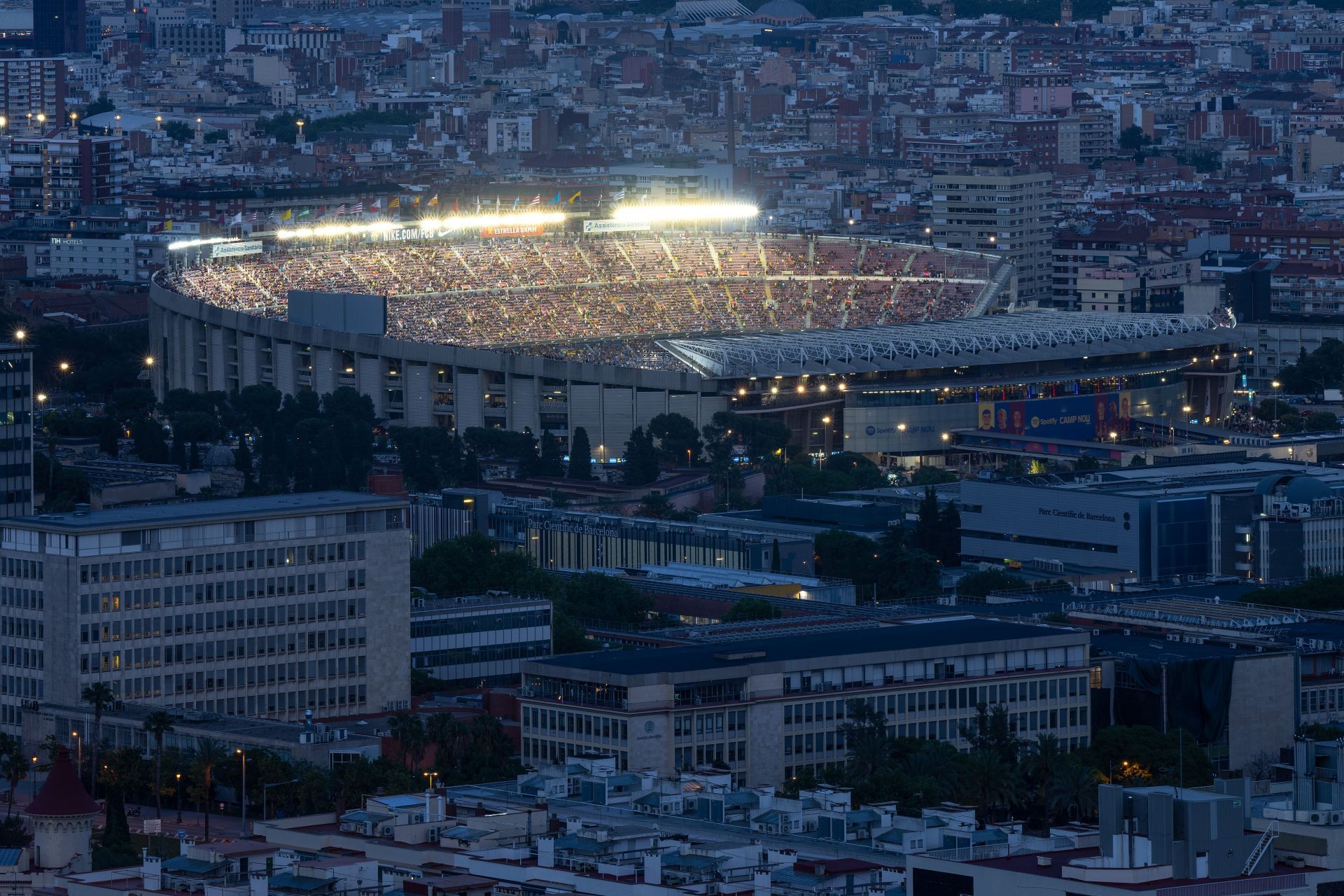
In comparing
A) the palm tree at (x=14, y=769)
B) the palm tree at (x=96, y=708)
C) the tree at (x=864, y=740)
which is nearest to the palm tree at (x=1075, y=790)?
the tree at (x=864, y=740)

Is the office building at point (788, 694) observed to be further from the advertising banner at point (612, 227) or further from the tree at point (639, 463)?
the advertising banner at point (612, 227)

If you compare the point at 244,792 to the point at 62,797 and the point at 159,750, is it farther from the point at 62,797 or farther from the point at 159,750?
the point at 62,797

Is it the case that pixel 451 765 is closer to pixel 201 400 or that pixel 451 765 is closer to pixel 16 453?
pixel 16 453

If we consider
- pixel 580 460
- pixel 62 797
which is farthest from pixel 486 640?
pixel 580 460

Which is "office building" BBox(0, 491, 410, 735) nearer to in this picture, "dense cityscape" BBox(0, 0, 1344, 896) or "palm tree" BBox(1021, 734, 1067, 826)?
"dense cityscape" BBox(0, 0, 1344, 896)

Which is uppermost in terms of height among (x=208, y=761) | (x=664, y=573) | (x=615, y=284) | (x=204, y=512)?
(x=615, y=284)

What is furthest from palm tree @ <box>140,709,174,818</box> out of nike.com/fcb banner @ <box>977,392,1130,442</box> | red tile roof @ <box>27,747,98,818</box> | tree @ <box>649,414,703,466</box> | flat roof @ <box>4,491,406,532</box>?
nike.com/fcb banner @ <box>977,392,1130,442</box>
